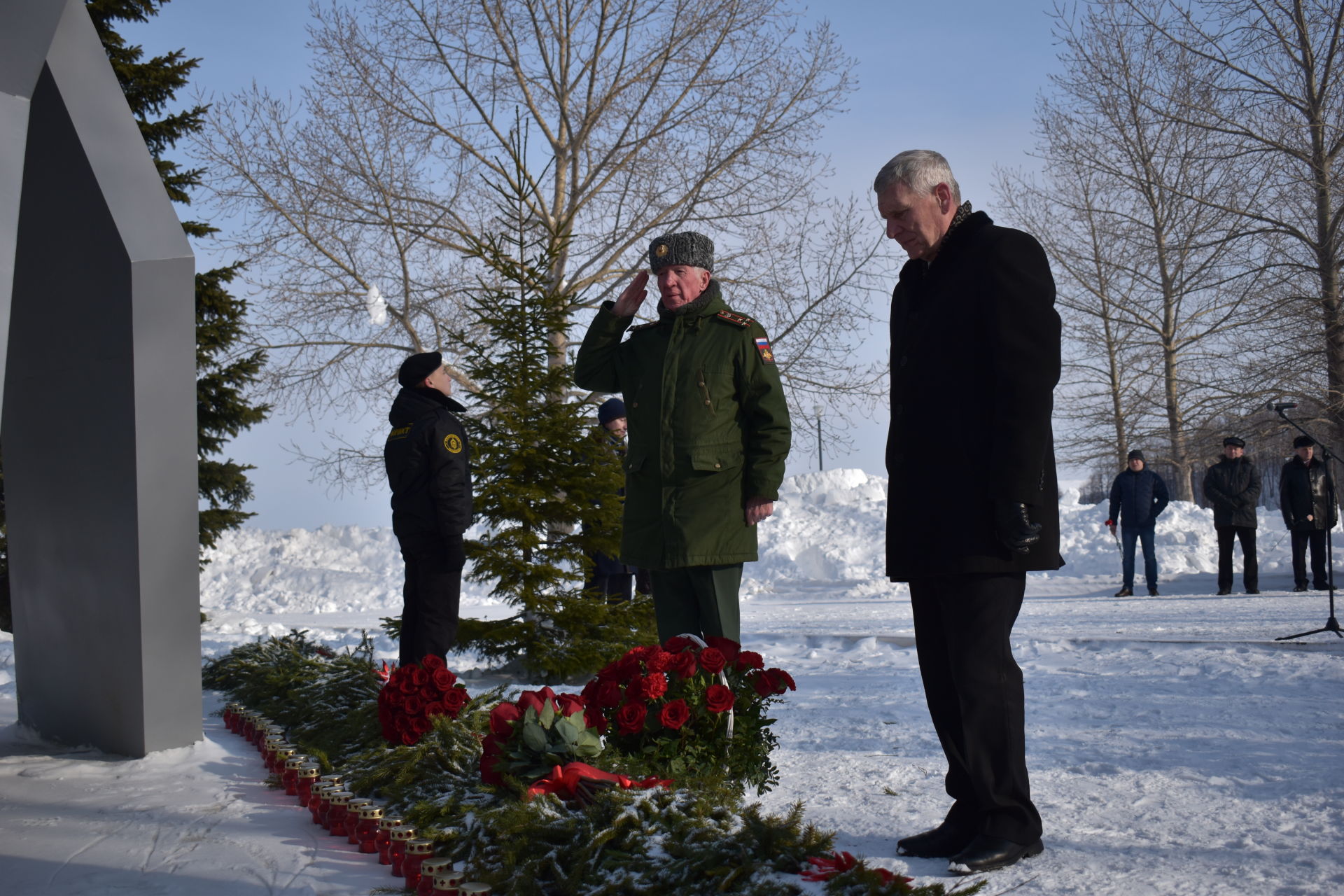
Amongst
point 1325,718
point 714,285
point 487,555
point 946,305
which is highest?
point 714,285

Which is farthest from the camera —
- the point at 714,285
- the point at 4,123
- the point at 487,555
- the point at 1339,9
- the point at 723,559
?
the point at 1339,9

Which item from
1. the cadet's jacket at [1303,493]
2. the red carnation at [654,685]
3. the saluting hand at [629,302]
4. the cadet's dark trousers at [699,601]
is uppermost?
the saluting hand at [629,302]

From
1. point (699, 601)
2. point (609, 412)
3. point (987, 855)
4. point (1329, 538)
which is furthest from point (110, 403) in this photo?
point (1329, 538)

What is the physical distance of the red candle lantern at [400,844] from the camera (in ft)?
9.70

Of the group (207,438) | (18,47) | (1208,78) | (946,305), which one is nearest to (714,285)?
(946,305)

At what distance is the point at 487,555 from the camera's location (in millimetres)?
7191

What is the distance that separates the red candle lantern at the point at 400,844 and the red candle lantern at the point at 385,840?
5cm

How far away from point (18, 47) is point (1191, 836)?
413 centimetres

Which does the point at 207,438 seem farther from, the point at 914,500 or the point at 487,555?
the point at 914,500

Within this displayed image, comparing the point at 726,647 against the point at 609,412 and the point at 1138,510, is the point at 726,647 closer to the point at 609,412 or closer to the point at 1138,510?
the point at 609,412

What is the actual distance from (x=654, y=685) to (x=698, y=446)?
3.62 feet

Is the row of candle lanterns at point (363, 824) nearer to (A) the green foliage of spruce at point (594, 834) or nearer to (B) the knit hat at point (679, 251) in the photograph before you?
(A) the green foliage of spruce at point (594, 834)

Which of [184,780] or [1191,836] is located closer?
[1191,836]

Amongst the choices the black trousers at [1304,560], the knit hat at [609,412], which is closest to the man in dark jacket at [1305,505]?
the black trousers at [1304,560]
